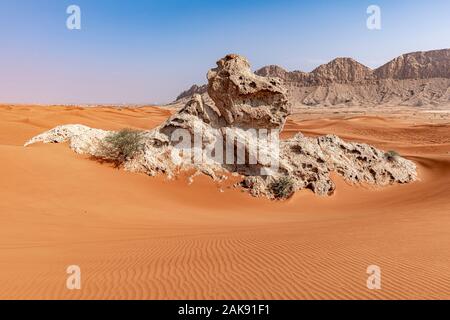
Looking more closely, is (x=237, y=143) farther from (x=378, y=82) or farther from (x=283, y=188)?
(x=378, y=82)

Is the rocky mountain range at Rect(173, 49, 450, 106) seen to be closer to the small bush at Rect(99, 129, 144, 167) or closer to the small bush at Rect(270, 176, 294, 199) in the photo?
the small bush at Rect(99, 129, 144, 167)

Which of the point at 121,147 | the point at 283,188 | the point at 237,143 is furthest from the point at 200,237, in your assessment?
the point at 121,147

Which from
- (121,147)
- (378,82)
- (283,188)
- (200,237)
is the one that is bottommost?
(200,237)

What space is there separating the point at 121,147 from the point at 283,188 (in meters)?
5.83

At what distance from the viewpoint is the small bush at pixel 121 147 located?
542 inches

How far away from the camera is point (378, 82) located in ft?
376

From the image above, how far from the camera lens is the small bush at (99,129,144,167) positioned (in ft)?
45.1

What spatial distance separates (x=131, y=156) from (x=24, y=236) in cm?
626

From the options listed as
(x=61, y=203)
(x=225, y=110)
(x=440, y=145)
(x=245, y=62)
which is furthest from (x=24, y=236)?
(x=440, y=145)

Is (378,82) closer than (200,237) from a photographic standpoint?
No

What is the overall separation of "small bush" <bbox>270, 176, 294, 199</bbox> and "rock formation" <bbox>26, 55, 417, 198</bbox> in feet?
0.11

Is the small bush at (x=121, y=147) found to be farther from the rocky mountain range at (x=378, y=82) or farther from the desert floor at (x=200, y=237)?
the rocky mountain range at (x=378, y=82)

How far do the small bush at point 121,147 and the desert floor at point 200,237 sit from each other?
65cm
